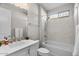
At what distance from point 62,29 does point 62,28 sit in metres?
0.02

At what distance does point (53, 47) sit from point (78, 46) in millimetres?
370

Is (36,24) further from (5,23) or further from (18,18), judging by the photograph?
(5,23)

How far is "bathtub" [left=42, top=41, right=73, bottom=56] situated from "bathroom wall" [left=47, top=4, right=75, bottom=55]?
0.02 m

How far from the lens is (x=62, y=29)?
125 centimetres

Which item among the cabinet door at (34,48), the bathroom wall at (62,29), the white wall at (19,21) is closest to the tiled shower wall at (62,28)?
the bathroom wall at (62,29)

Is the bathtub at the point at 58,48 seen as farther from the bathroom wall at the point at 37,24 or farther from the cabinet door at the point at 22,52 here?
the cabinet door at the point at 22,52

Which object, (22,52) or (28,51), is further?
(28,51)

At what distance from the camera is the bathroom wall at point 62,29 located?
121 centimetres

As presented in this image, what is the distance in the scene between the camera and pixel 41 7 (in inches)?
49.9

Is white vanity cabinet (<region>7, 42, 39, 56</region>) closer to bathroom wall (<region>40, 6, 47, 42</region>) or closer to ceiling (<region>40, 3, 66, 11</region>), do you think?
bathroom wall (<region>40, 6, 47, 42</region>)

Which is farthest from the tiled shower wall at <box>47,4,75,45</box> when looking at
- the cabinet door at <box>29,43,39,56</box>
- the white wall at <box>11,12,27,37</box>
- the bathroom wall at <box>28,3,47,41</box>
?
the white wall at <box>11,12,27,37</box>

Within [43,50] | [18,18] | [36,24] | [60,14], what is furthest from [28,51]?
[60,14]

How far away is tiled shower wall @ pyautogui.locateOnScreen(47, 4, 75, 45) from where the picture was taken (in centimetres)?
121

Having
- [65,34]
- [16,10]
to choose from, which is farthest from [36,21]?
[65,34]
